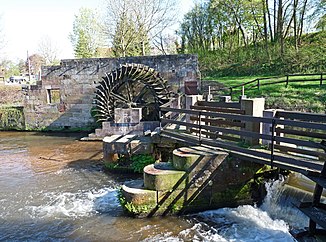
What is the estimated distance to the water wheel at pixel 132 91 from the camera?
12.6 meters

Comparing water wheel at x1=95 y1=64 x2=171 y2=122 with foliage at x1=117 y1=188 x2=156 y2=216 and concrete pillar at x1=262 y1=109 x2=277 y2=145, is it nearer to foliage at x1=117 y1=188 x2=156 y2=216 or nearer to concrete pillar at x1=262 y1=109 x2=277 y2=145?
concrete pillar at x1=262 y1=109 x2=277 y2=145

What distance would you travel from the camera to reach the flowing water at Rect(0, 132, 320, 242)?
477cm

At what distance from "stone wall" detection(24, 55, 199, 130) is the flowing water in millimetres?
7126

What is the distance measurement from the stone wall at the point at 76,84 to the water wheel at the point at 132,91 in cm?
101

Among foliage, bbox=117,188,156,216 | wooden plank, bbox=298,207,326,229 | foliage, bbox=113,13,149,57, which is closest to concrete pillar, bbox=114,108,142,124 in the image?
foliage, bbox=117,188,156,216

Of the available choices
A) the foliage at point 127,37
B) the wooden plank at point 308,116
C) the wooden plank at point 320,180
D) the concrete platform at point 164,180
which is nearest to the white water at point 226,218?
the concrete platform at point 164,180

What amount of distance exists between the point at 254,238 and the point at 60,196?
4.06 meters

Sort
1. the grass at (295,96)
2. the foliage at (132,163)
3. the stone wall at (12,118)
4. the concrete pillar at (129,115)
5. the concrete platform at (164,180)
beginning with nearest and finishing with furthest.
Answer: the concrete platform at (164,180) < the foliage at (132,163) < the concrete pillar at (129,115) < the grass at (295,96) < the stone wall at (12,118)

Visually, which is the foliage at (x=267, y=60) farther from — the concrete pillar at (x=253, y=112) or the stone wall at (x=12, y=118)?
the stone wall at (x=12, y=118)

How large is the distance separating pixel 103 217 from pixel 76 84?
10430mm

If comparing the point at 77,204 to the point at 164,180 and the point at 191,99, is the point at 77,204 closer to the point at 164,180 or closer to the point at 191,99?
the point at 164,180

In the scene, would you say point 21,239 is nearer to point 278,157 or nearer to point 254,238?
point 254,238

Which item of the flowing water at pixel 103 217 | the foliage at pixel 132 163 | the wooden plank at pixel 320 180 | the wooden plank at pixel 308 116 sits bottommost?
the flowing water at pixel 103 217

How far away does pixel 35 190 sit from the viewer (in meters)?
6.95
